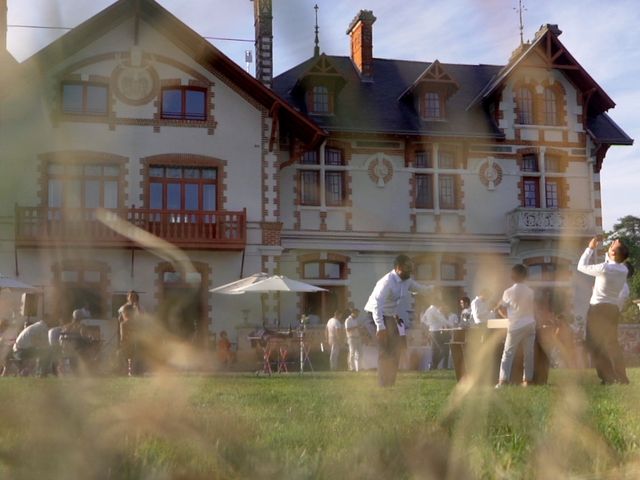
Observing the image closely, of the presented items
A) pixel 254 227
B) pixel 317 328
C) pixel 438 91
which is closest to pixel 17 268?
pixel 254 227

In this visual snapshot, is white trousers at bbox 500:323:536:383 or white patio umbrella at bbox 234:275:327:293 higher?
white patio umbrella at bbox 234:275:327:293

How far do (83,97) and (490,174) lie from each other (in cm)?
1257

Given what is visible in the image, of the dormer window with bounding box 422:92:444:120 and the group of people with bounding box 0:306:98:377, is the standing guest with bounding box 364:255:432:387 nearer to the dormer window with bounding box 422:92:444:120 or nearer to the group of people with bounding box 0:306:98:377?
the group of people with bounding box 0:306:98:377

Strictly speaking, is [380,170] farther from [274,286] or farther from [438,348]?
[438,348]

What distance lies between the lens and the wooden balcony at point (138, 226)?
24.5 metres

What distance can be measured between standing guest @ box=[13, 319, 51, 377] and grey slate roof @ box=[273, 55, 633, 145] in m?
13.1

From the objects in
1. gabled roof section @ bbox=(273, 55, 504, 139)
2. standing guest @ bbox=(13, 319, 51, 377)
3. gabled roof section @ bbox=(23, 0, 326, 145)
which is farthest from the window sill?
standing guest @ bbox=(13, 319, 51, 377)

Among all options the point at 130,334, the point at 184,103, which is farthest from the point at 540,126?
the point at 130,334

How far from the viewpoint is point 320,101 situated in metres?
28.9

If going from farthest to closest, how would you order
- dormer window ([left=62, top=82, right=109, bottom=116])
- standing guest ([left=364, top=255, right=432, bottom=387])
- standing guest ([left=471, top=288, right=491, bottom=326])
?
dormer window ([left=62, top=82, right=109, bottom=116]) < standing guest ([left=471, top=288, right=491, bottom=326]) < standing guest ([left=364, top=255, right=432, bottom=387])

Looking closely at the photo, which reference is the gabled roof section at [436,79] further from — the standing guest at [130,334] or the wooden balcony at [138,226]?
the standing guest at [130,334]

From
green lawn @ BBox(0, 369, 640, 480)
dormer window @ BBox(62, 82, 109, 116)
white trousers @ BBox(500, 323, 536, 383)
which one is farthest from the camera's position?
dormer window @ BBox(62, 82, 109, 116)

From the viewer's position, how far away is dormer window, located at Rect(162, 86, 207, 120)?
26.3m

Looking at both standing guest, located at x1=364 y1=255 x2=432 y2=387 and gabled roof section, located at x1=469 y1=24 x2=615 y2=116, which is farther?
gabled roof section, located at x1=469 y1=24 x2=615 y2=116
